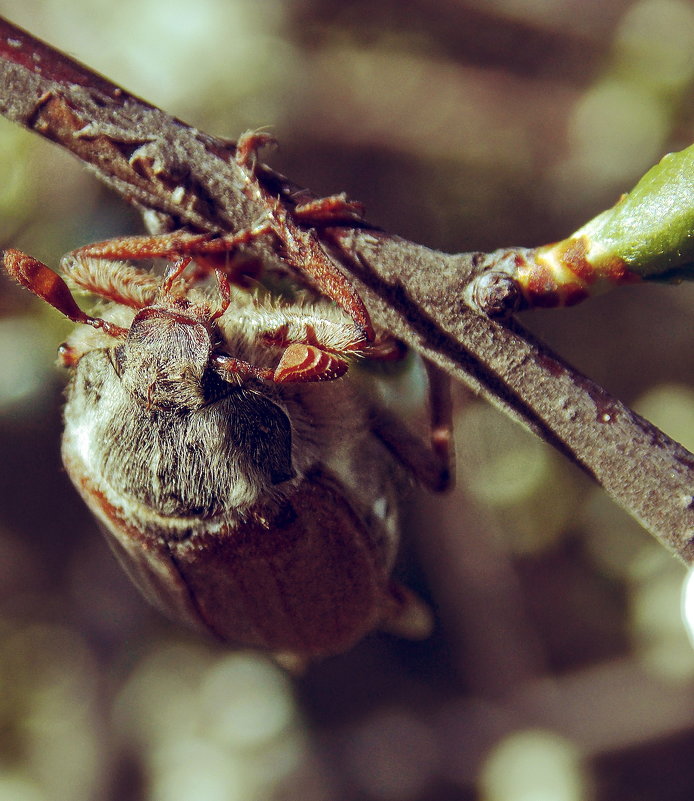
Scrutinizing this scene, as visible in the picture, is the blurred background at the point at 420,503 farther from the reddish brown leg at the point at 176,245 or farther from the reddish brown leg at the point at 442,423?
the reddish brown leg at the point at 176,245

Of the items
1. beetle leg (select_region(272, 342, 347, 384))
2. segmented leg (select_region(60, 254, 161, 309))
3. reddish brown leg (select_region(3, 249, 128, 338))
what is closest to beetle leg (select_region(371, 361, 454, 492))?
beetle leg (select_region(272, 342, 347, 384))

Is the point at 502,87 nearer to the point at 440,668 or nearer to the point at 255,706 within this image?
the point at 440,668

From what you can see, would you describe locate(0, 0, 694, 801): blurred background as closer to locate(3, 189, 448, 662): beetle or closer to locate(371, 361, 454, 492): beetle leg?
locate(371, 361, 454, 492): beetle leg

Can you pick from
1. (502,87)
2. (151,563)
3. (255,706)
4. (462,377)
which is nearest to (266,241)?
(462,377)

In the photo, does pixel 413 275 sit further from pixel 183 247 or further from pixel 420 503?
pixel 420 503

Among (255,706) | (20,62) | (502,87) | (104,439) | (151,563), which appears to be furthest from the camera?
(255,706)

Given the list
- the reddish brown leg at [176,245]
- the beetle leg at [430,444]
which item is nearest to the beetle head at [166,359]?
the reddish brown leg at [176,245]
